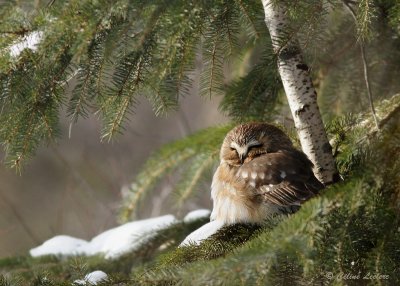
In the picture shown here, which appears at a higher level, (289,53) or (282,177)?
(289,53)

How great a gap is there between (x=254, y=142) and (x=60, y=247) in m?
1.74

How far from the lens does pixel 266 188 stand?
111 inches

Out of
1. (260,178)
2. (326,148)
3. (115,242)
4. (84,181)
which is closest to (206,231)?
(260,178)

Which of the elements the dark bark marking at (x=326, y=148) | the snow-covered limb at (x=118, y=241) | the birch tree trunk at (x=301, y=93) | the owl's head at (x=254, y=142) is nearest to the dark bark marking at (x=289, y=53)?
the birch tree trunk at (x=301, y=93)

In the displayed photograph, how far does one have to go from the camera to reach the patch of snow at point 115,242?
4023 mm

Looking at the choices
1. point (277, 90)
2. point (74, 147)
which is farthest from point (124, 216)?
point (74, 147)

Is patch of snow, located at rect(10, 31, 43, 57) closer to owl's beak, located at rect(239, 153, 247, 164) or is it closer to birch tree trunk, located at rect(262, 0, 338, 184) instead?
birch tree trunk, located at rect(262, 0, 338, 184)

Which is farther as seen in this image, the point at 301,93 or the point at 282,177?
the point at 282,177

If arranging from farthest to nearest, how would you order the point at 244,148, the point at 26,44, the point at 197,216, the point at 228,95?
the point at 197,216
the point at 228,95
the point at 244,148
the point at 26,44

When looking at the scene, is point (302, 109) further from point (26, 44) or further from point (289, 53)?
point (26, 44)

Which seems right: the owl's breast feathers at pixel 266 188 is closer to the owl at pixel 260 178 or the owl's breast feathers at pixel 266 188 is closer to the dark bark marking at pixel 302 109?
the owl at pixel 260 178

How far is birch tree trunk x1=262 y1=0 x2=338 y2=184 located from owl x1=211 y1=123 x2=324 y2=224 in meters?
0.06

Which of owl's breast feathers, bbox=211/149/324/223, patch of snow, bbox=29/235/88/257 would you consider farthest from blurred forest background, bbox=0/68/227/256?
owl's breast feathers, bbox=211/149/324/223

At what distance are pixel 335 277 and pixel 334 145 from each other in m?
1.06
